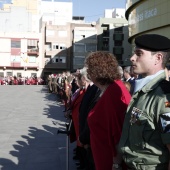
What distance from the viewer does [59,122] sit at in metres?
11.2

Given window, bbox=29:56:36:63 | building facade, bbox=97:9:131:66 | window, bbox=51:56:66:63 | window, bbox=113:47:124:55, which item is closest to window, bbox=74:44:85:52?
window, bbox=51:56:66:63

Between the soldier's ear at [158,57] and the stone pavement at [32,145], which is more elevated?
the soldier's ear at [158,57]

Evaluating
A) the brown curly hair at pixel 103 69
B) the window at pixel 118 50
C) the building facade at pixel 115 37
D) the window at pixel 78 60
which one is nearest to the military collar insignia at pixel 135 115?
the brown curly hair at pixel 103 69

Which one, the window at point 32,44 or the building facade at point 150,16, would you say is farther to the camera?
the window at point 32,44

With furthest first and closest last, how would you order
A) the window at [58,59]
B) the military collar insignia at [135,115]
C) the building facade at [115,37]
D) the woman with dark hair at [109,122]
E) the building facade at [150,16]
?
the building facade at [115,37] → the window at [58,59] → the building facade at [150,16] → the woman with dark hair at [109,122] → the military collar insignia at [135,115]

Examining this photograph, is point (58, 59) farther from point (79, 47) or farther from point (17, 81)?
point (17, 81)

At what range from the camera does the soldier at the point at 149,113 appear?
2279mm

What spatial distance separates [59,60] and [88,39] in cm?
790

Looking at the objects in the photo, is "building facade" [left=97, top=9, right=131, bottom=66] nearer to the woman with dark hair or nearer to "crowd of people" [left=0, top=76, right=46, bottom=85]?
"crowd of people" [left=0, top=76, right=46, bottom=85]

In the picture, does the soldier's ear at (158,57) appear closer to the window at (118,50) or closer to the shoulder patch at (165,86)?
the shoulder patch at (165,86)

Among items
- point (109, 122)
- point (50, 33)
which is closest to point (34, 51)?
point (50, 33)

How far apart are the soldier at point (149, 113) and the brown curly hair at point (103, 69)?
0.71 meters

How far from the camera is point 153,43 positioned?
97.8 inches

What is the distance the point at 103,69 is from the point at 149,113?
1105 mm
